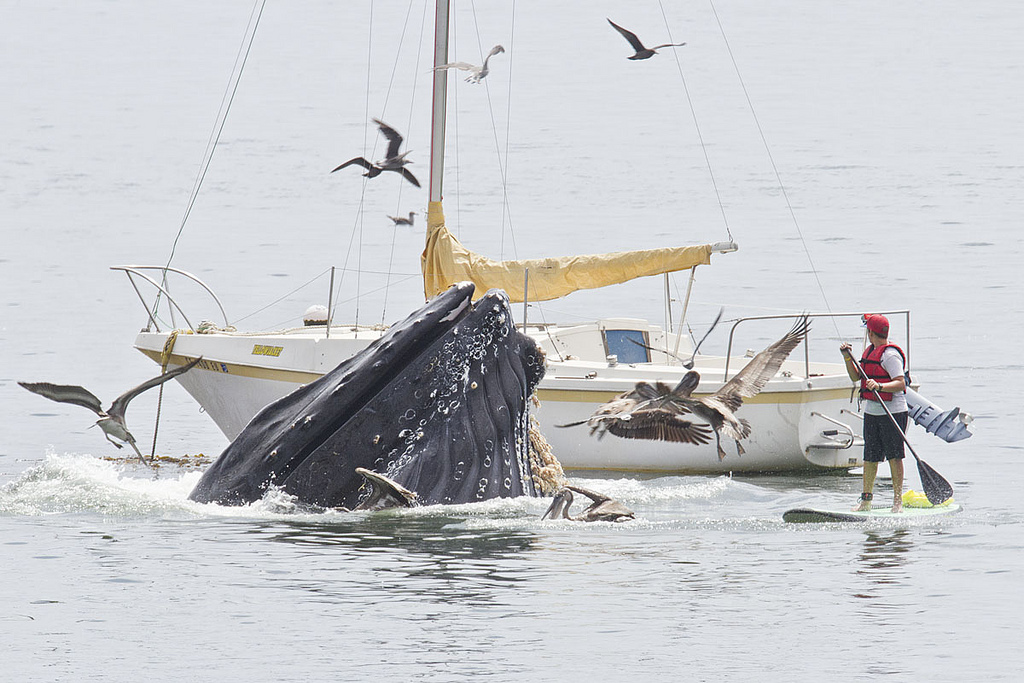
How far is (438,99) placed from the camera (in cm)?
2531

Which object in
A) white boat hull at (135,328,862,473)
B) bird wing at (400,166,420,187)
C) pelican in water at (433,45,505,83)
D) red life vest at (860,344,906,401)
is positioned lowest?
white boat hull at (135,328,862,473)

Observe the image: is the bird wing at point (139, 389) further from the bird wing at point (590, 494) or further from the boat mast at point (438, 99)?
the boat mast at point (438, 99)

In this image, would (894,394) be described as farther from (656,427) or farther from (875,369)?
(656,427)

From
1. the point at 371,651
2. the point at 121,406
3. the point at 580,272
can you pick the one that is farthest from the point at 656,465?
the point at 371,651

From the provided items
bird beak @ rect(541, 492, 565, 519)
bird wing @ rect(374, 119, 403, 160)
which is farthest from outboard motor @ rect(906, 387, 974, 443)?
bird wing @ rect(374, 119, 403, 160)

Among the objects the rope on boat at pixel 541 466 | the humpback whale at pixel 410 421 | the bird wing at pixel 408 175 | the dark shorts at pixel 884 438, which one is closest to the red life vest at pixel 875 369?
the dark shorts at pixel 884 438

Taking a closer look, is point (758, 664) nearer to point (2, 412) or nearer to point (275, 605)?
point (275, 605)

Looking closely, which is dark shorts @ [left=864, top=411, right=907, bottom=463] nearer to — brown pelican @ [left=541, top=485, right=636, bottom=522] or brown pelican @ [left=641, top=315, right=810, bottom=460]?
brown pelican @ [left=641, top=315, right=810, bottom=460]

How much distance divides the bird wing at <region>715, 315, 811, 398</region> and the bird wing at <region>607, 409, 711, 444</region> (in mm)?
579

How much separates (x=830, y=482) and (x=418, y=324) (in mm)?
9587

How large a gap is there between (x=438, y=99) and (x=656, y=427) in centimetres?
944

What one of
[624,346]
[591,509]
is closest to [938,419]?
[591,509]

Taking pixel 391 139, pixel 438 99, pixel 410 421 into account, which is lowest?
pixel 410 421

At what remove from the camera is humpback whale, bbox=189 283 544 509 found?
12.9 meters
